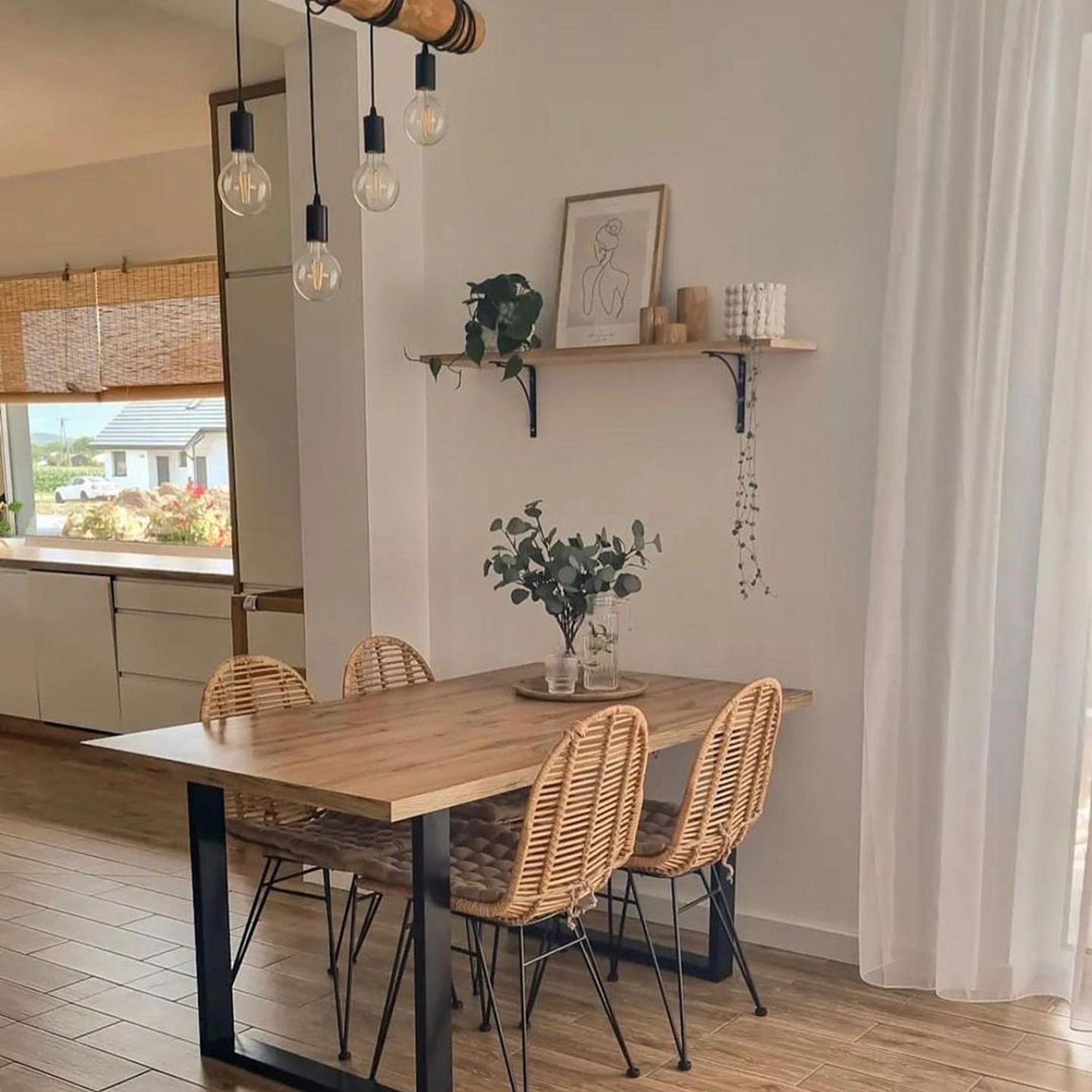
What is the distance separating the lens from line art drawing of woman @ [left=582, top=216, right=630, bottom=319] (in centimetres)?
369

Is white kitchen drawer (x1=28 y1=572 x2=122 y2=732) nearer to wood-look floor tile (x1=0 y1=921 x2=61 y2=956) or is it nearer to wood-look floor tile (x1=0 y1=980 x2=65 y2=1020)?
wood-look floor tile (x1=0 y1=921 x2=61 y2=956)

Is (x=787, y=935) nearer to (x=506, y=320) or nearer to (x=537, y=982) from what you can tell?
(x=537, y=982)

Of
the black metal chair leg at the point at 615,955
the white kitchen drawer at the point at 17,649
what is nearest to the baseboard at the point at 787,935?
the black metal chair leg at the point at 615,955

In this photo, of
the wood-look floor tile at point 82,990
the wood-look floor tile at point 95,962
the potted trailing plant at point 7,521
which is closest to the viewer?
the wood-look floor tile at point 82,990

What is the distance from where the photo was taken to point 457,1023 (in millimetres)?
3094

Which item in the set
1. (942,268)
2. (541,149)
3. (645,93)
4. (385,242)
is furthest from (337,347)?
(942,268)

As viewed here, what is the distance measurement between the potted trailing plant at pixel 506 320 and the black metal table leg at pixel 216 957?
1491 millimetres

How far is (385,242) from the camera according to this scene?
4008 millimetres

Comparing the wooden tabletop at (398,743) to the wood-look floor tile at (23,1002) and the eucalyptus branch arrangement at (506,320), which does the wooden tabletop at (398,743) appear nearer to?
the wood-look floor tile at (23,1002)

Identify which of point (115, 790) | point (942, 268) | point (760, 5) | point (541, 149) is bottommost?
point (115, 790)

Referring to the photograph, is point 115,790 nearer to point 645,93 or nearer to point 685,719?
point 685,719

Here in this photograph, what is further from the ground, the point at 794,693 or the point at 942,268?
the point at 942,268

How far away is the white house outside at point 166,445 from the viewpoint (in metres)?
6.18

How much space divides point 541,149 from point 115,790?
123 inches
